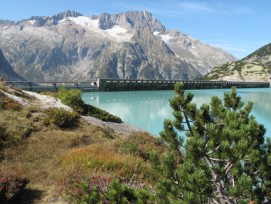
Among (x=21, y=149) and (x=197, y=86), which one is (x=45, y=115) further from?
(x=197, y=86)

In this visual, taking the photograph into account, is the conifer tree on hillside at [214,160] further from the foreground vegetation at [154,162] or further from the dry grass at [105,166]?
the dry grass at [105,166]

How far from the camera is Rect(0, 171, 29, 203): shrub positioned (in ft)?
24.3

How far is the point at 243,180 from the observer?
4559 millimetres

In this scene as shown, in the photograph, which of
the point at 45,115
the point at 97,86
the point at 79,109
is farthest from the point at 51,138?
the point at 97,86

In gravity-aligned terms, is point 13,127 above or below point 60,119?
above

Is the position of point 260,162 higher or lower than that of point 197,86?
higher

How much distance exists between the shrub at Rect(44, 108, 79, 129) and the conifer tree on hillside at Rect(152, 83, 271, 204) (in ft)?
35.8

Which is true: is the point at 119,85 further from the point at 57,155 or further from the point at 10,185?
the point at 10,185

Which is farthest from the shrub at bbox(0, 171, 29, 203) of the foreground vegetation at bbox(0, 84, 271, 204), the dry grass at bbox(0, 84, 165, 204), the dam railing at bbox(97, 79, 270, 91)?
the dam railing at bbox(97, 79, 270, 91)

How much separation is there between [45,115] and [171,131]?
1234 cm

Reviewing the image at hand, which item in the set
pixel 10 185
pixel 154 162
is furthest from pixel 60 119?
pixel 154 162

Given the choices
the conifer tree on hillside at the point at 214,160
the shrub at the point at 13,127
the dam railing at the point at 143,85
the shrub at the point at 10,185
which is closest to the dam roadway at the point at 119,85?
the dam railing at the point at 143,85

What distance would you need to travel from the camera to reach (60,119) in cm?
1686

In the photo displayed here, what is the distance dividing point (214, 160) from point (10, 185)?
4585 mm
